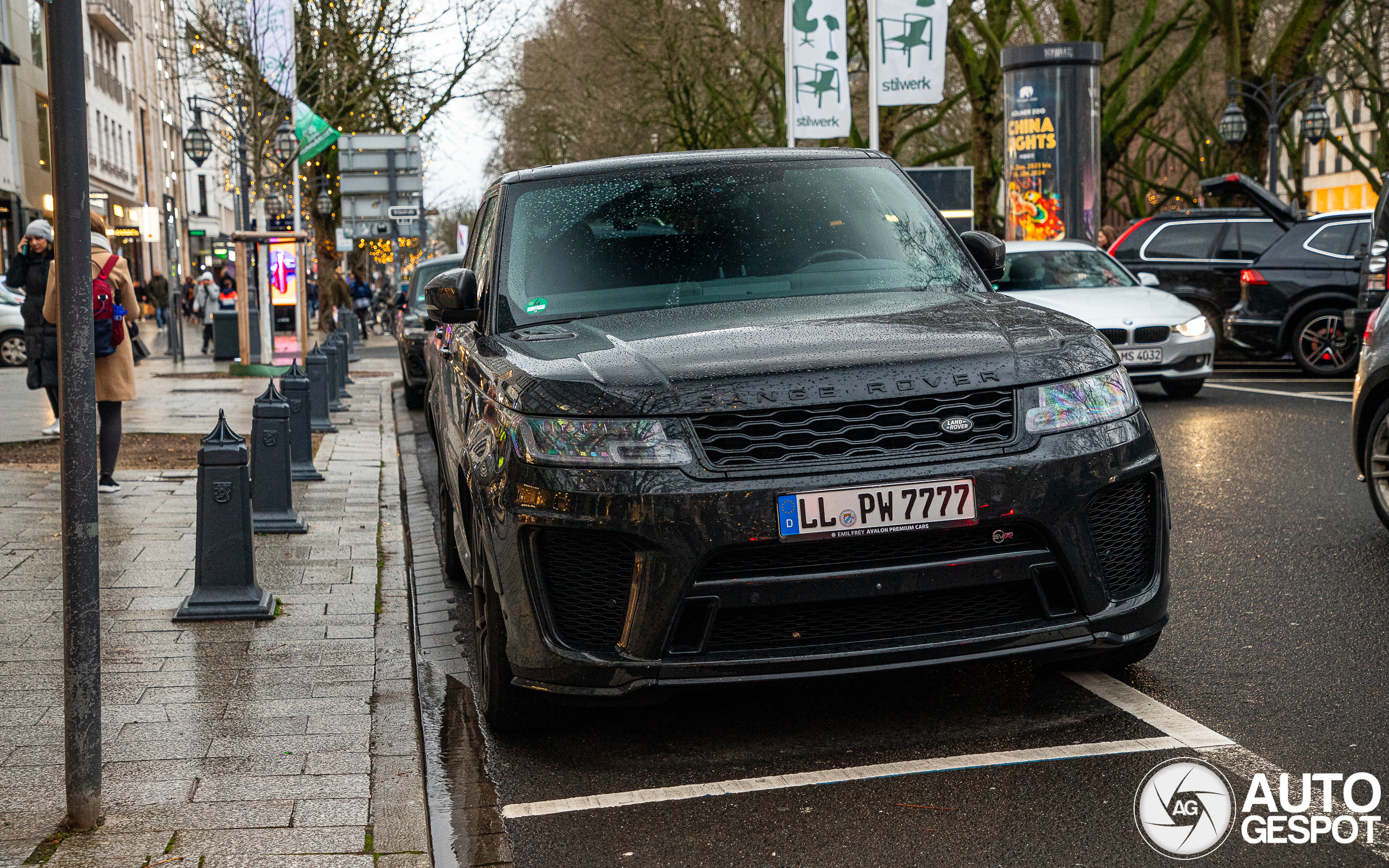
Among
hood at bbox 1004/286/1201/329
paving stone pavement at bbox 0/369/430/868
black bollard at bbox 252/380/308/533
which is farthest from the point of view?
hood at bbox 1004/286/1201/329

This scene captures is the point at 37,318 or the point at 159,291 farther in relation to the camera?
Answer: the point at 159,291

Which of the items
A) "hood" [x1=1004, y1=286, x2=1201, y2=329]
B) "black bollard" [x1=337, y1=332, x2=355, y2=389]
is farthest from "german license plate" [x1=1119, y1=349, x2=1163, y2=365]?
"black bollard" [x1=337, y1=332, x2=355, y2=389]

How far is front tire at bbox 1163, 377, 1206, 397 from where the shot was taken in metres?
15.2

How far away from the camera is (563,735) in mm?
4719

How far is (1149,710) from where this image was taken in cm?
465

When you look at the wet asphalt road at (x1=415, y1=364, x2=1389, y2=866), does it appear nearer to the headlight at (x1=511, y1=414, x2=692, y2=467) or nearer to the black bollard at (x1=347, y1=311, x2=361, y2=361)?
the headlight at (x1=511, y1=414, x2=692, y2=467)

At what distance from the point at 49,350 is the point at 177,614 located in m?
5.06

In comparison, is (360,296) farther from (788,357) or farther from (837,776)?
(837,776)

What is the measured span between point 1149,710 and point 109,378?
7265mm

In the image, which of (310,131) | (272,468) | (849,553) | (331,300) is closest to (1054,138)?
(310,131)

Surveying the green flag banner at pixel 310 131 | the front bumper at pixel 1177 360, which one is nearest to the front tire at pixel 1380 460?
the front bumper at pixel 1177 360

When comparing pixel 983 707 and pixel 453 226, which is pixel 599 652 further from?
pixel 453 226

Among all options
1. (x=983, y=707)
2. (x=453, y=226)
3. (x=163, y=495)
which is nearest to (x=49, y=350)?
(x=163, y=495)

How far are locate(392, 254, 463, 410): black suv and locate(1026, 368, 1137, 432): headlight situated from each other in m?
12.4
